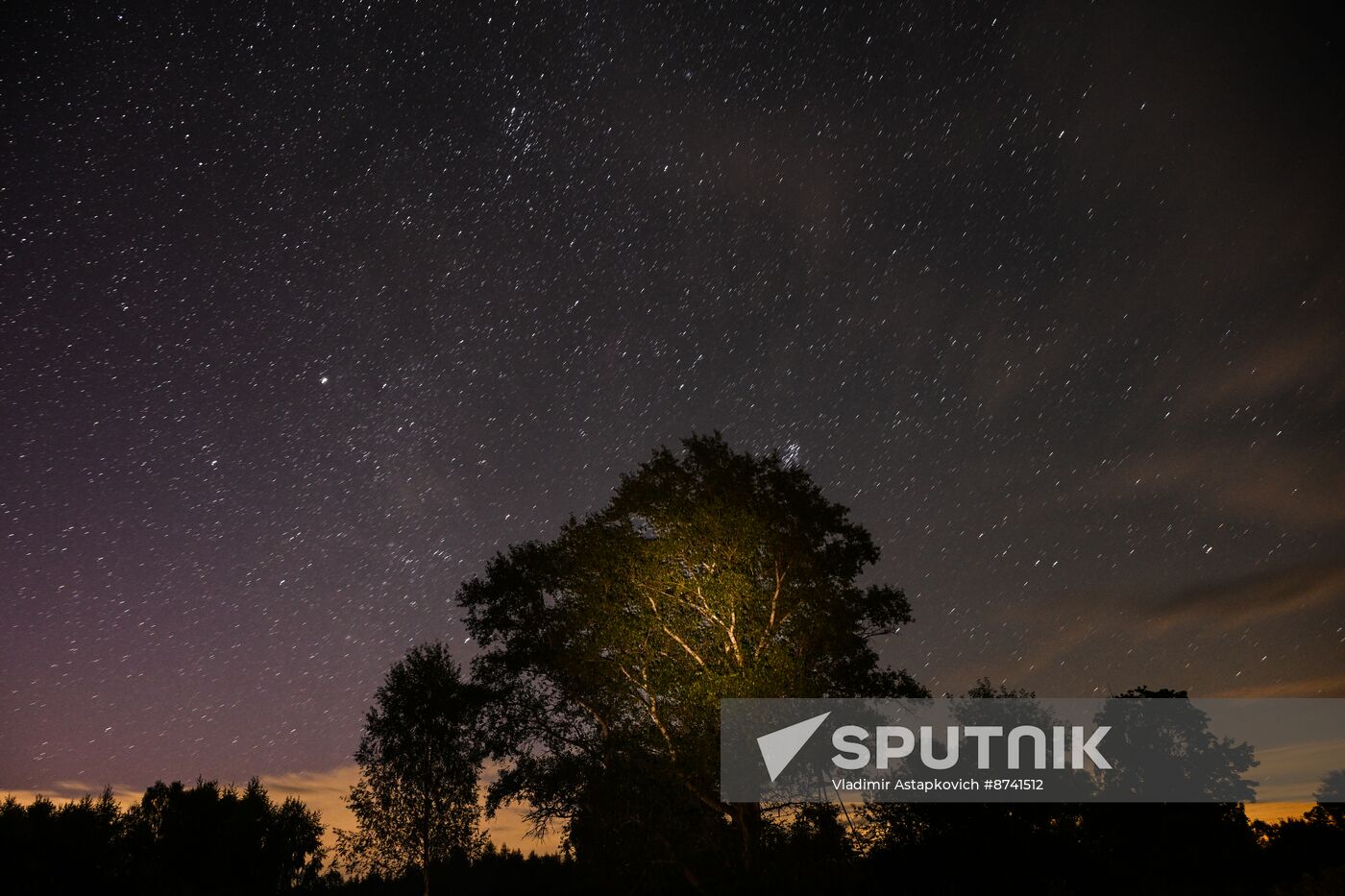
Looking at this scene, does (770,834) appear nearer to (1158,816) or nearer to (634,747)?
(634,747)

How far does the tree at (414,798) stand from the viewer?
32938 mm

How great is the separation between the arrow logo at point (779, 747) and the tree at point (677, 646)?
1.00 m

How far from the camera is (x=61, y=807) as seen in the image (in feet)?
61.2

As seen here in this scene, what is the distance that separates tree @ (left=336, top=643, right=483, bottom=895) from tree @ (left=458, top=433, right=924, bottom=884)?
360 inches

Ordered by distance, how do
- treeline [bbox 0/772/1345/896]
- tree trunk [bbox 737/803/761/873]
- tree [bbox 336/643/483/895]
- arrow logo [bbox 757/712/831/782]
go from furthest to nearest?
1. tree [bbox 336/643/483/895]
2. arrow logo [bbox 757/712/831/782]
3. tree trunk [bbox 737/803/761/873]
4. treeline [bbox 0/772/1345/896]

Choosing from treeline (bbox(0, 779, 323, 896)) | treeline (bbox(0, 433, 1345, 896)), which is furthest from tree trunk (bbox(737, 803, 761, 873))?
treeline (bbox(0, 779, 323, 896))

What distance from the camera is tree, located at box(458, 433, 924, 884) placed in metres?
19.8

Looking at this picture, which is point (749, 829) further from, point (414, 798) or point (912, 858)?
point (414, 798)

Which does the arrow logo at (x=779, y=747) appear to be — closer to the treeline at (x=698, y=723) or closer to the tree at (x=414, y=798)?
the treeline at (x=698, y=723)

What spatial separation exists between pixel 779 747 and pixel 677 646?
3.92 meters

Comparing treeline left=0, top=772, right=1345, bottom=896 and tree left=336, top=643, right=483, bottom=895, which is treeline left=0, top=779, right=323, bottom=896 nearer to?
treeline left=0, top=772, right=1345, bottom=896

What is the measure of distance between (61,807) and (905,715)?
2238 centimetres

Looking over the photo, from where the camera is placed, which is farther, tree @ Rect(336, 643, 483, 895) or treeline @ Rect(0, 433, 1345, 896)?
tree @ Rect(336, 643, 483, 895)

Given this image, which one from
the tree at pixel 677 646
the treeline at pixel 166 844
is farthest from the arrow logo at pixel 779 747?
the treeline at pixel 166 844
